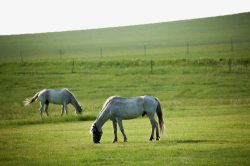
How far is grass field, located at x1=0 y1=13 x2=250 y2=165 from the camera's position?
677 inches

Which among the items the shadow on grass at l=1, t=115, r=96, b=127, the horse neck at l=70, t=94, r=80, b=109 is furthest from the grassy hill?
the shadow on grass at l=1, t=115, r=96, b=127

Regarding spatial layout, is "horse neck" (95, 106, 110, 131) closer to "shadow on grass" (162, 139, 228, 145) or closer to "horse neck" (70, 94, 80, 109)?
"shadow on grass" (162, 139, 228, 145)

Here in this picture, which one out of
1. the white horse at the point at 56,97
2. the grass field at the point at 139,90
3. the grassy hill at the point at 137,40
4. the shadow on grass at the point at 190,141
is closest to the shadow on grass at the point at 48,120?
the grass field at the point at 139,90

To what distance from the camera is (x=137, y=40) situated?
101m

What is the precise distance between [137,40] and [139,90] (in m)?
51.7

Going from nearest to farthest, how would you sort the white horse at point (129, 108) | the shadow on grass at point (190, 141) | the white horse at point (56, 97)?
the shadow on grass at point (190, 141)
the white horse at point (129, 108)
the white horse at point (56, 97)

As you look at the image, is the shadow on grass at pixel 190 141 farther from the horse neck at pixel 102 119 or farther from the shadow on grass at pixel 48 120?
the shadow on grass at pixel 48 120

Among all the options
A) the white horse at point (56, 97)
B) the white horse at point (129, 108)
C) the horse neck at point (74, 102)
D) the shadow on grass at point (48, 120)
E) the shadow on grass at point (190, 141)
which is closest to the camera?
the shadow on grass at point (190, 141)

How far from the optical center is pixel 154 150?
17.3 m

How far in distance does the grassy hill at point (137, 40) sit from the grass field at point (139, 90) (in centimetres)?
21

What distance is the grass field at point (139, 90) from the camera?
Result: 17.2m

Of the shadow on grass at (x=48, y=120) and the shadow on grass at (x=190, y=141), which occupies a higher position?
the shadow on grass at (x=190, y=141)

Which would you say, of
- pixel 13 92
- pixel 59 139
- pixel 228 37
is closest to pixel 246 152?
pixel 59 139

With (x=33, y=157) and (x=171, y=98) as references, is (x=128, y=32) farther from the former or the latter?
(x=33, y=157)
